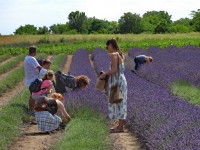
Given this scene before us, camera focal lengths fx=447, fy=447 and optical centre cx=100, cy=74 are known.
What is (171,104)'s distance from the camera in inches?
264

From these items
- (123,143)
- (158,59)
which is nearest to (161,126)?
(123,143)

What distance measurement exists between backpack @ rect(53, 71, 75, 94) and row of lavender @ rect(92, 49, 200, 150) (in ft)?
3.72

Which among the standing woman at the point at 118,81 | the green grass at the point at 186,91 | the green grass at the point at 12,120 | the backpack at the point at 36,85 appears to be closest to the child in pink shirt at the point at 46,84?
the backpack at the point at 36,85

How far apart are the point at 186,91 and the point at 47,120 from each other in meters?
3.89

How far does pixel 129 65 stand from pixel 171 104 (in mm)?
10192

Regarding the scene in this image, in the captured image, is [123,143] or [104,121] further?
[104,121]

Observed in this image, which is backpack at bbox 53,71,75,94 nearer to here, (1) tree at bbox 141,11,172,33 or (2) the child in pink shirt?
(2) the child in pink shirt

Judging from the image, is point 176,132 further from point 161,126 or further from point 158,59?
point 158,59

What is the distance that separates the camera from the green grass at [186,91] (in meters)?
9.14

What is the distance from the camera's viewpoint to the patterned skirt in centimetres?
714

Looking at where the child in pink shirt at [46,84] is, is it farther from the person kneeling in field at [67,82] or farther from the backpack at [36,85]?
the person kneeling in field at [67,82]

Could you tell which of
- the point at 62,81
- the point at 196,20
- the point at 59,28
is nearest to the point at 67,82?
the point at 62,81

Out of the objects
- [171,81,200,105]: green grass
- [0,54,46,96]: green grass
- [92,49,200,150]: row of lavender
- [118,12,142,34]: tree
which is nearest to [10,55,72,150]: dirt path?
[92,49,200,150]: row of lavender

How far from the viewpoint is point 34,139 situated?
275 inches
